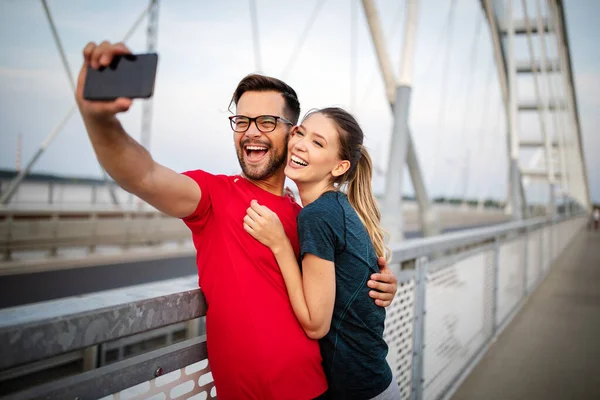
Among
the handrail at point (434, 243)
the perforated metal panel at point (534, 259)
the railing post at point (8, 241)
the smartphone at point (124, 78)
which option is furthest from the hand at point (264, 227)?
the railing post at point (8, 241)

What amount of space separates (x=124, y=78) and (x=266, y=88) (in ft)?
2.93

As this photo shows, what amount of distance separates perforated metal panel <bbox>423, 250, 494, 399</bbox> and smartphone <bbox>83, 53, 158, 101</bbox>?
8.35ft

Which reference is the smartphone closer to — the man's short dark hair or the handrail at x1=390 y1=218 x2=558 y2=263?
the man's short dark hair

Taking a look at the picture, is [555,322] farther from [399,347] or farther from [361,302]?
[361,302]

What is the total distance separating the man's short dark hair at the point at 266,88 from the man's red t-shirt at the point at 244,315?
400 millimetres

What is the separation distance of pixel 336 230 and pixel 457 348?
2836 millimetres

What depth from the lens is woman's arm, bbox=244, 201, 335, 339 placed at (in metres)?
1.50

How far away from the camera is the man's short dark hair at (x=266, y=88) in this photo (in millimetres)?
1826

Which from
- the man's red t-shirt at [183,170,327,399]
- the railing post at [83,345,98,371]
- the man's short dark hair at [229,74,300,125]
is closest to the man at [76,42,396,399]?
the man's red t-shirt at [183,170,327,399]

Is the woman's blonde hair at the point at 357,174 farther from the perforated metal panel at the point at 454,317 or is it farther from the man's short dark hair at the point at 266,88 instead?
the perforated metal panel at the point at 454,317

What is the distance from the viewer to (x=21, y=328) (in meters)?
1.00

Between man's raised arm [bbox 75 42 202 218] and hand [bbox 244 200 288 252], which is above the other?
man's raised arm [bbox 75 42 202 218]

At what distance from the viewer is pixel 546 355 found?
489cm

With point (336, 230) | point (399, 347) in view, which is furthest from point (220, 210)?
point (399, 347)
